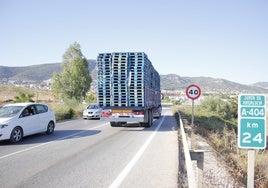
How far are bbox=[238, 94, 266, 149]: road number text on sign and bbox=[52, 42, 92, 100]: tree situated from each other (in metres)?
56.6

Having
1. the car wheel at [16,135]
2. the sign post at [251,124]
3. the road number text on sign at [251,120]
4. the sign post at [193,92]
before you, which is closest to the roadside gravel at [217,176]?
the sign post at [251,124]

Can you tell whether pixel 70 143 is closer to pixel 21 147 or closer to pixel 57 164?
pixel 21 147

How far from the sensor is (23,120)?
47.8 ft

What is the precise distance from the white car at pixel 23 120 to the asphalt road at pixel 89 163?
471mm

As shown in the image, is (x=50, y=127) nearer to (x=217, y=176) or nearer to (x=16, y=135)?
(x=16, y=135)

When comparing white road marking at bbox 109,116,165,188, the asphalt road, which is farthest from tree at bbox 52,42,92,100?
white road marking at bbox 109,116,165,188

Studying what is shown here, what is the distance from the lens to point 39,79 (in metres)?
195

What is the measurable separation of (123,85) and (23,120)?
19.7 feet

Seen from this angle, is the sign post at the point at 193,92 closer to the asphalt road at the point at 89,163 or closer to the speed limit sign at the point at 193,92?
the speed limit sign at the point at 193,92

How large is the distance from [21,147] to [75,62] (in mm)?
49909

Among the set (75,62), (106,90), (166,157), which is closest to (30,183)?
(166,157)

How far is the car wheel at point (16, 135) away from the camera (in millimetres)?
13705

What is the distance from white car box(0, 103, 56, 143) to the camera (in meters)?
13.6

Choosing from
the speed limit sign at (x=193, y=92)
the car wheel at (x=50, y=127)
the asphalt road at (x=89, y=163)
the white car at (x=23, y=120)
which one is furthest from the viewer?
the car wheel at (x=50, y=127)
